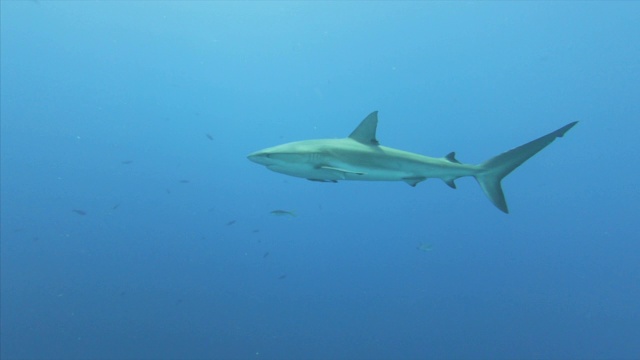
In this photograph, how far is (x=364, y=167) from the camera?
4.04m

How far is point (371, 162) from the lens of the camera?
4082 mm

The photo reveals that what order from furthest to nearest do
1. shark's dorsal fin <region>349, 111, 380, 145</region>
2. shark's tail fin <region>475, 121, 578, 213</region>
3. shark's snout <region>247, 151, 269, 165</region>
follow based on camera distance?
shark's tail fin <region>475, 121, 578, 213</region>, shark's dorsal fin <region>349, 111, 380, 145</region>, shark's snout <region>247, 151, 269, 165</region>

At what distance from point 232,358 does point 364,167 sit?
23.8ft

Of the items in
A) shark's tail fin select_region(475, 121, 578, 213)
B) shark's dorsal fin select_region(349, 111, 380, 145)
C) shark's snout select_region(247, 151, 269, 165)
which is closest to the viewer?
shark's snout select_region(247, 151, 269, 165)

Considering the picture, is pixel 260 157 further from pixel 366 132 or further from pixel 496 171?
pixel 496 171

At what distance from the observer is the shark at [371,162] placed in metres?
3.83

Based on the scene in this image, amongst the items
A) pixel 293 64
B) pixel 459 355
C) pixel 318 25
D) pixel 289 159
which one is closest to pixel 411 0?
pixel 318 25

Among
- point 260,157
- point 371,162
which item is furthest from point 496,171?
point 260,157

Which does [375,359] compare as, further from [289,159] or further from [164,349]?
[289,159]

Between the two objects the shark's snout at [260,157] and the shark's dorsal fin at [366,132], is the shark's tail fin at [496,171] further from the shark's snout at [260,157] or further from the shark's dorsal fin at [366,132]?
the shark's snout at [260,157]

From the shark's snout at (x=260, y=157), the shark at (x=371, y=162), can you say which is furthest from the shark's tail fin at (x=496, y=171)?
→ the shark's snout at (x=260, y=157)

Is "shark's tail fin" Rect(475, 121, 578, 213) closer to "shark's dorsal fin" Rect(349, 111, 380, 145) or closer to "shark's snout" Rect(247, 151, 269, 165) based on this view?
"shark's dorsal fin" Rect(349, 111, 380, 145)

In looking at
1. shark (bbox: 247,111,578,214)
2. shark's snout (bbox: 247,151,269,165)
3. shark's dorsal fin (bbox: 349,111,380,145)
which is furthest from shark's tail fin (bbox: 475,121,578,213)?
shark's snout (bbox: 247,151,269,165)

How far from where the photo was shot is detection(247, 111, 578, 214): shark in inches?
151
